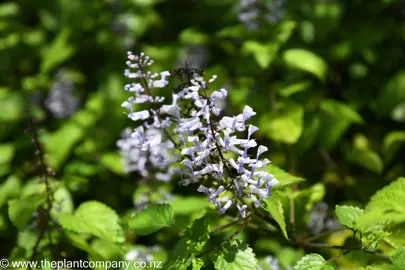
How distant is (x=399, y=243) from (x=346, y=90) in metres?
2.44

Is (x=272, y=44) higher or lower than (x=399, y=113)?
higher

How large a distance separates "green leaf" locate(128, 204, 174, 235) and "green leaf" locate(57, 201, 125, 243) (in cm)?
33

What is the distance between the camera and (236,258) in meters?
1.98

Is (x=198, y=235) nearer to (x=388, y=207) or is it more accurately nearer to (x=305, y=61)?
(x=388, y=207)

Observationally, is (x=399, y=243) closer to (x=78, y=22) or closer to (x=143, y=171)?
(x=143, y=171)

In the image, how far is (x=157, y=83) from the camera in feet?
7.06

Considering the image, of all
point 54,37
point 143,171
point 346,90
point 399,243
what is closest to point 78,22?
point 54,37

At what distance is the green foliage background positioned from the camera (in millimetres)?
3334

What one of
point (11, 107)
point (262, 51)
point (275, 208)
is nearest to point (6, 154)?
point (11, 107)

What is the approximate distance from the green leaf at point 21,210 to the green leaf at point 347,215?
5.96 feet

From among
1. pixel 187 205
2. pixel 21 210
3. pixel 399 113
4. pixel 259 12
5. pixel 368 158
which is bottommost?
pixel 187 205

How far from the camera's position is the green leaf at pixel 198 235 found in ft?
6.82

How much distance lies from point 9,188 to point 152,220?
7.73 ft

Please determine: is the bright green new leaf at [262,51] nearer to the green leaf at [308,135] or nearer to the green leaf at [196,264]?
the green leaf at [308,135]
